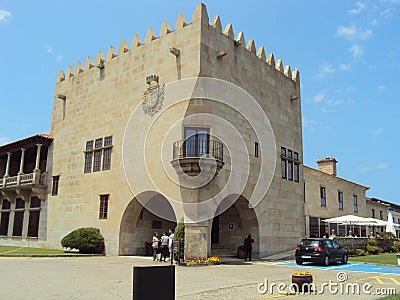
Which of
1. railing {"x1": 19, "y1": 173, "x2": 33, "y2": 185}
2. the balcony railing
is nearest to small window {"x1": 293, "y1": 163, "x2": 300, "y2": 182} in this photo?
the balcony railing

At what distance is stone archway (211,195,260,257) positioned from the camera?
2177 cm

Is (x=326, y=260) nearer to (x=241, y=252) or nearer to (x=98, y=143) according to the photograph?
(x=241, y=252)

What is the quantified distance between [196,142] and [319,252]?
7664mm

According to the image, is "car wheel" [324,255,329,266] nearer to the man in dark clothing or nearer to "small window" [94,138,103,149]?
the man in dark clothing

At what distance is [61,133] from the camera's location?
2786cm

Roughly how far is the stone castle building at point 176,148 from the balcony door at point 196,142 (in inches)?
2.0

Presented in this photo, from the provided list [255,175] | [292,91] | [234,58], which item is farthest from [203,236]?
[292,91]

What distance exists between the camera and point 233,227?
23.7 metres

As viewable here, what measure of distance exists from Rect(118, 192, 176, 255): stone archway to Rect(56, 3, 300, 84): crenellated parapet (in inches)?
361

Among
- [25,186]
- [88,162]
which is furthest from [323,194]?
Answer: [25,186]

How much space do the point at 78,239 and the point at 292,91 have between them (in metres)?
17.1

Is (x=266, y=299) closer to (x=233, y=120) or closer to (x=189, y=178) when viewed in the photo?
(x=189, y=178)

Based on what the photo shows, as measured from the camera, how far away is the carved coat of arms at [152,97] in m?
21.1

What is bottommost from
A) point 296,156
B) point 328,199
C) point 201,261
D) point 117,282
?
point 117,282
